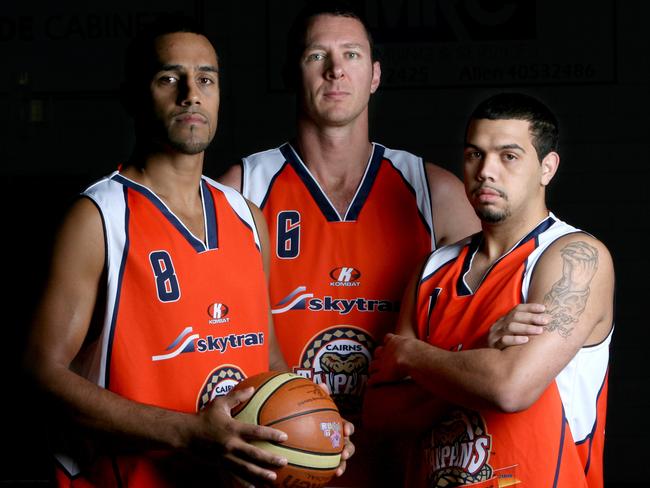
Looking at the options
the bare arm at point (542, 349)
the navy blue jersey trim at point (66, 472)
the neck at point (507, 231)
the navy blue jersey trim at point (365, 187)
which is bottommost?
the navy blue jersey trim at point (66, 472)

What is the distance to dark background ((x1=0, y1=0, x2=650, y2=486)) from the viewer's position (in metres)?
5.53

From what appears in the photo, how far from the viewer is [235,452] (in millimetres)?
2082

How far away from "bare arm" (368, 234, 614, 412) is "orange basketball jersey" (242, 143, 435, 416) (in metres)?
0.47

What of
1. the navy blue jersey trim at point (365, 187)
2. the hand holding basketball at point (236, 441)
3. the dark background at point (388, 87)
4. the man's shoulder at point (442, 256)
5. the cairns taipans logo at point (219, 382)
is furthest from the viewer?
the dark background at point (388, 87)

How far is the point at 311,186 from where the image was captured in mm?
3027

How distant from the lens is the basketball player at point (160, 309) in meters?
2.20

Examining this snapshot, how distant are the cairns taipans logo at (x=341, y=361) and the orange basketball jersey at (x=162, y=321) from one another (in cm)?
34

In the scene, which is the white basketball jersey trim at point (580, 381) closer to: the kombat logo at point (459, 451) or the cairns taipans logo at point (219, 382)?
the kombat logo at point (459, 451)

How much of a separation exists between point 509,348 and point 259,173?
46.2 inches

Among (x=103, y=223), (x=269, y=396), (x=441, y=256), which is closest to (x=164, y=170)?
(x=103, y=223)

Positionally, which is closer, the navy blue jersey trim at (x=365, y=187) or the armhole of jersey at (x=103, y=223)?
the armhole of jersey at (x=103, y=223)

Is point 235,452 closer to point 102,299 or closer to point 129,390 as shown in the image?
point 129,390

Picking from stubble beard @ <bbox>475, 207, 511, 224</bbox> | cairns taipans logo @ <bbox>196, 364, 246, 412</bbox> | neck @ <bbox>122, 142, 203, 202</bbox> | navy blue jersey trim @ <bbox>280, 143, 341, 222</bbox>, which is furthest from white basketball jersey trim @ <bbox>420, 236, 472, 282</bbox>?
neck @ <bbox>122, 142, 203, 202</bbox>

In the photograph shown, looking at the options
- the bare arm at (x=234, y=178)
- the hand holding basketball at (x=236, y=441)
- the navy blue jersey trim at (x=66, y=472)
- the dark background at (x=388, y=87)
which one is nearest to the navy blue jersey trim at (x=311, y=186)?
the bare arm at (x=234, y=178)
